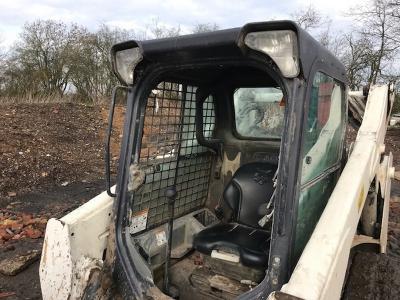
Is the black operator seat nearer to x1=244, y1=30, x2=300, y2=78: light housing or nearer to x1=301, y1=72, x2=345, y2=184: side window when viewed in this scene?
x1=301, y1=72, x2=345, y2=184: side window

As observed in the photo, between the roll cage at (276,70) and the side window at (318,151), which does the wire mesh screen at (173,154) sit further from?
the side window at (318,151)

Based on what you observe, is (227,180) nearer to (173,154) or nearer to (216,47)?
(173,154)

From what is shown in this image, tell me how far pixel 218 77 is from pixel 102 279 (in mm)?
1756

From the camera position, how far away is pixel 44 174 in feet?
25.6

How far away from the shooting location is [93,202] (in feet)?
8.59

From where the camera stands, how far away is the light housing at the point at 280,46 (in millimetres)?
1874

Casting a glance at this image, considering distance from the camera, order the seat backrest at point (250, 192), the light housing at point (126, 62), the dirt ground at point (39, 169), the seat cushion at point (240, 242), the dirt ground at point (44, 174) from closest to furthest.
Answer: the light housing at point (126, 62) < the seat cushion at point (240, 242) < the seat backrest at point (250, 192) < the dirt ground at point (44, 174) < the dirt ground at point (39, 169)

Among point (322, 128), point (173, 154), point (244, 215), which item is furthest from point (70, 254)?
point (322, 128)

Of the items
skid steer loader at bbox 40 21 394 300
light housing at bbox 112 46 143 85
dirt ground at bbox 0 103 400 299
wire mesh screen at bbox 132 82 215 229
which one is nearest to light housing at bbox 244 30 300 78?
skid steer loader at bbox 40 21 394 300

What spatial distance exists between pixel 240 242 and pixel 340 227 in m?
0.93

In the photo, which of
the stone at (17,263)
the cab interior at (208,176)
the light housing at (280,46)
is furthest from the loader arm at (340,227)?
the stone at (17,263)

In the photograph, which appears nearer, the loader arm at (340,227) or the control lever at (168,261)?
the loader arm at (340,227)

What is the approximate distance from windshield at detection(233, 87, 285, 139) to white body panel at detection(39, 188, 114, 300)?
155cm

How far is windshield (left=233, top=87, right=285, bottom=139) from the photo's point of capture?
3355 millimetres
